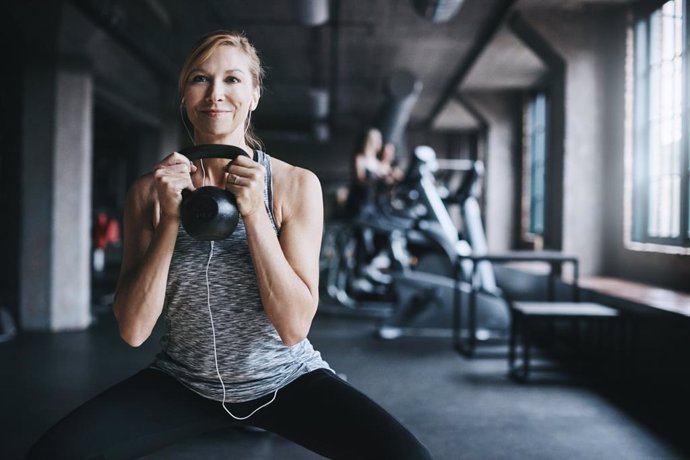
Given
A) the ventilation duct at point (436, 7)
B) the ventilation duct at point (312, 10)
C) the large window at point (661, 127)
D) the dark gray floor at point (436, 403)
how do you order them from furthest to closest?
the ventilation duct at point (312, 10) → the ventilation duct at point (436, 7) → the large window at point (661, 127) → the dark gray floor at point (436, 403)

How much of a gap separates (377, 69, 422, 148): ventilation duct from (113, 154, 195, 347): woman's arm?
4672mm

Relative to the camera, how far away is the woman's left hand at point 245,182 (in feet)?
2.80

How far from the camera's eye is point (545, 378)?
2908mm

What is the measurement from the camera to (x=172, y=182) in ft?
2.81

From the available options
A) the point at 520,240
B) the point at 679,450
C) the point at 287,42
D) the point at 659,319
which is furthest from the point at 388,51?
the point at 679,450

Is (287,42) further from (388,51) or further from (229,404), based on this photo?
(229,404)

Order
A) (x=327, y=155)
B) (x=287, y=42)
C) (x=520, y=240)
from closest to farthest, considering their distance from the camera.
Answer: (x=287, y=42) < (x=520, y=240) < (x=327, y=155)

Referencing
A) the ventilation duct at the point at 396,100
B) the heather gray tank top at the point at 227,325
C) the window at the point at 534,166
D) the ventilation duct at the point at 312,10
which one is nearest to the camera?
the heather gray tank top at the point at 227,325

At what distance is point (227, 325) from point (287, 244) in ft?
0.53

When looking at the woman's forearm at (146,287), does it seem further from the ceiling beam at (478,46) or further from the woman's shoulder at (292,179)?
the ceiling beam at (478,46)

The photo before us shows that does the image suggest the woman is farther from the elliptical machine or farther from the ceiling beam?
the ceiling beam

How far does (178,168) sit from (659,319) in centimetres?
241

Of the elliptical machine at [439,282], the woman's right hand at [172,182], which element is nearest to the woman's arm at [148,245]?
the woman's right hand at [172,182]

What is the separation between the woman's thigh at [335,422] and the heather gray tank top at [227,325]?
36 millimetres
